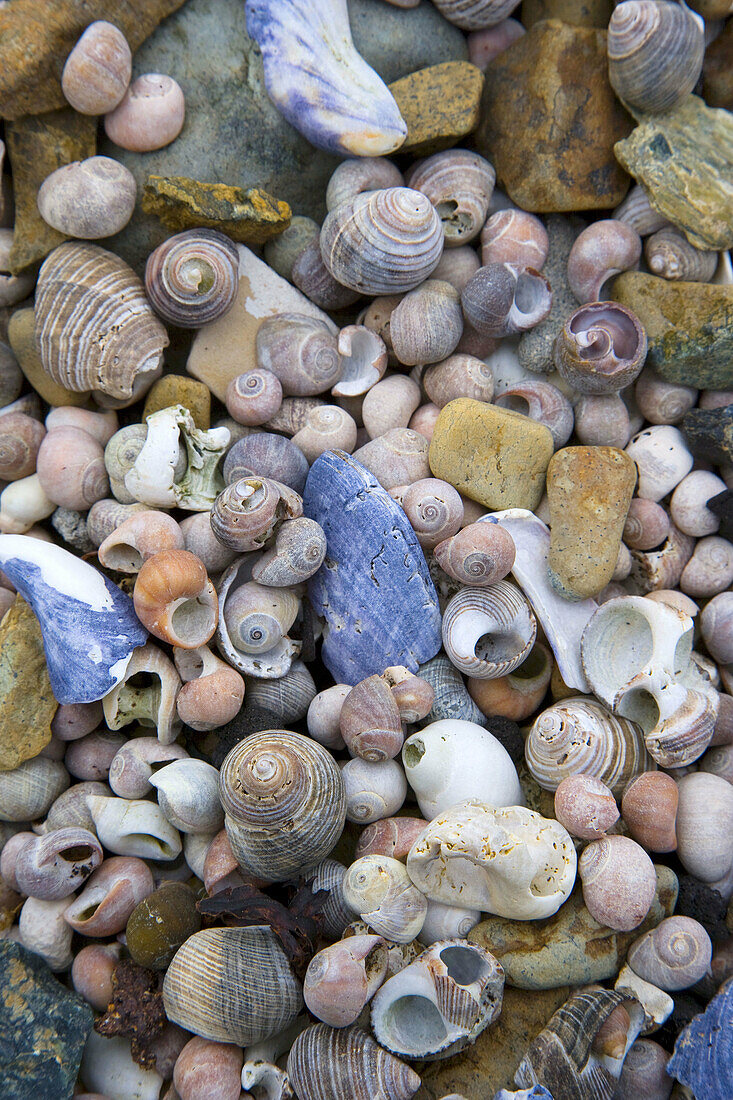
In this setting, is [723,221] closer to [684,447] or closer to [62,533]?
[684,447]

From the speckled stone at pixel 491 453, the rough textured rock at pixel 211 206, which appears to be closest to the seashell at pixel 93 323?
the rough textured rock at pixel 211 206

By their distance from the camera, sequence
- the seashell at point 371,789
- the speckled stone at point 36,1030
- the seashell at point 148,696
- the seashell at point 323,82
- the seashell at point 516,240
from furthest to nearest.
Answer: the seashell at point 516,240
the seashell at point 323,82
the seashell at point 148,696
the seashell at point 371,789
the speckled stone at point 36,1030

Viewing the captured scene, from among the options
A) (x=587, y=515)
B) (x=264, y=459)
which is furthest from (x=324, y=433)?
(x=587, y=515)

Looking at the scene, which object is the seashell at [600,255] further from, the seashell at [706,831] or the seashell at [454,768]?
the seashell at [706,831]

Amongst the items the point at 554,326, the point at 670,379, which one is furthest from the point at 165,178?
the point at 670,379

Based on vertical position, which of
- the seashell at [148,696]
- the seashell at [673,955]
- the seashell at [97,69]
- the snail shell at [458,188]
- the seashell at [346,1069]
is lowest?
the seashell at [673,955]

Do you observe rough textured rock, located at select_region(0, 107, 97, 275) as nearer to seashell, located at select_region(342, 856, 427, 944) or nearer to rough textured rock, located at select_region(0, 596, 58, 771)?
rough textured rock, located at select_region(0, 596, 58, 771)
